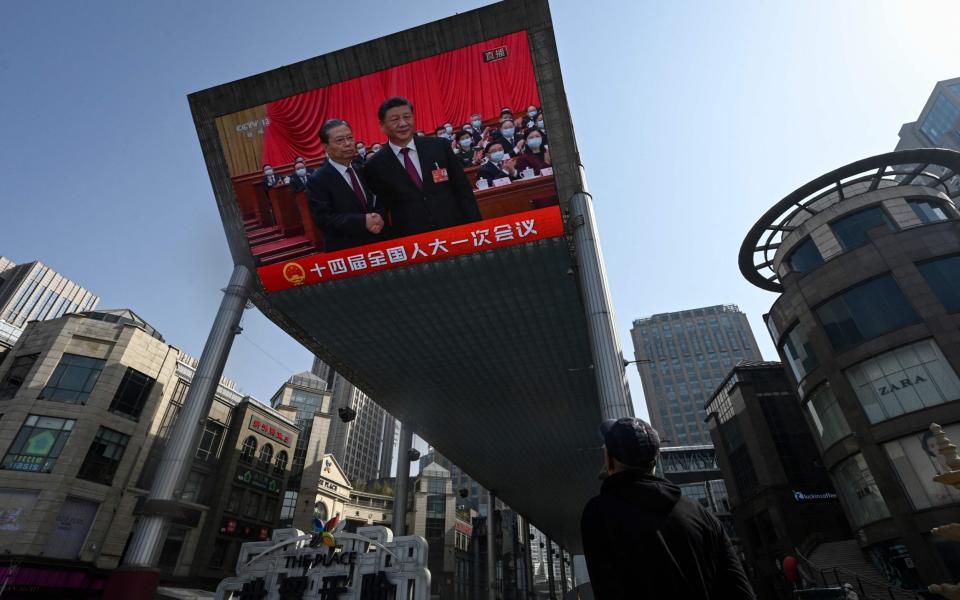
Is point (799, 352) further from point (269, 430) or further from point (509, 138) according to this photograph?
point (269, 430)

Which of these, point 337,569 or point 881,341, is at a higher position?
point 881,341

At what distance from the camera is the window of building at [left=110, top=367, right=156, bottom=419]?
27547 millimetres

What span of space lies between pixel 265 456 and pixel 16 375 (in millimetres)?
15818

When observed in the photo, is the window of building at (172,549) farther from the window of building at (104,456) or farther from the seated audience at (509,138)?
the seated audience at (509,138)

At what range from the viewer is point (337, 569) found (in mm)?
15375

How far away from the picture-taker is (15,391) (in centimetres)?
2608

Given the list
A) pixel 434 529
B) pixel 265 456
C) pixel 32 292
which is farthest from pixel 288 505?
pixel 32 292

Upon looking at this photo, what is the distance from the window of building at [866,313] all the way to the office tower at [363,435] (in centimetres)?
10989

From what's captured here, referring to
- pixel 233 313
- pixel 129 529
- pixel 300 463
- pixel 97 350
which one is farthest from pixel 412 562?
pixel 300 463

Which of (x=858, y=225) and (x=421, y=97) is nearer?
(x=421, y=97)

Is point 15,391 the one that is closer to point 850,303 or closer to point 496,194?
point 496,194

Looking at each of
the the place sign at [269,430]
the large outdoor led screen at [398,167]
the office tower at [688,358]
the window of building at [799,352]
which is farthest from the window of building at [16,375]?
the office tower at [688,358]

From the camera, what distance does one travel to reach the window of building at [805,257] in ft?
92.3

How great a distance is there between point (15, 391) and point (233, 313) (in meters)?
13.9
